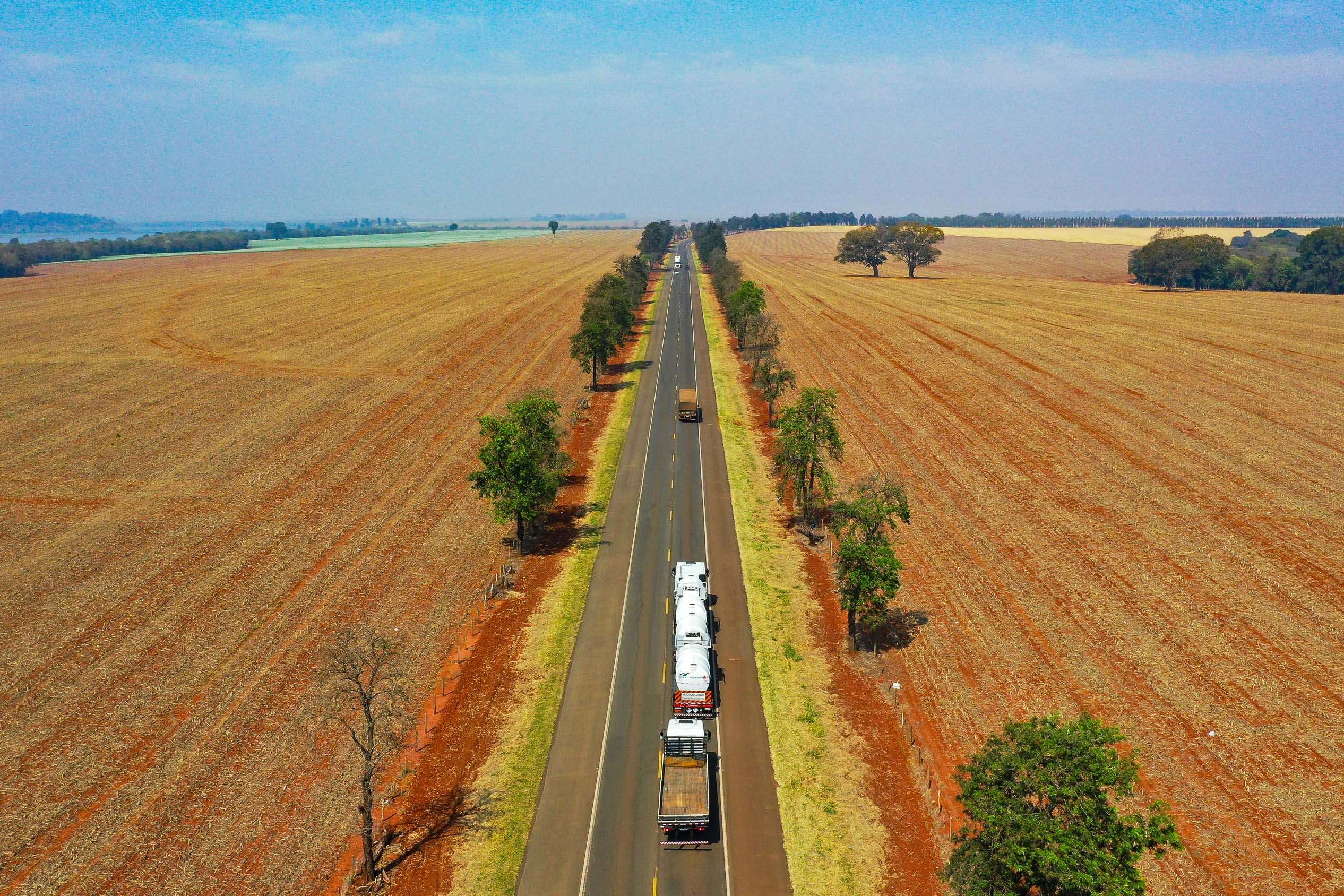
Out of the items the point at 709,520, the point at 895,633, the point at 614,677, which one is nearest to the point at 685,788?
the point at 614,677

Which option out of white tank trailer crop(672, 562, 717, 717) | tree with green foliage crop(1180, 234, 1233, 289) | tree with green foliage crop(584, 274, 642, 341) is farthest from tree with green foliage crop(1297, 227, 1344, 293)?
white tank trailer crop(672, 562, 717, 717)

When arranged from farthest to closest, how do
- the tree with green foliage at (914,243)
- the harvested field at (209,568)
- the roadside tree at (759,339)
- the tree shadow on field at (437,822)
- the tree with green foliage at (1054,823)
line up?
1. the tree with green foliage at (914,243)
2. the roadside tree at (759,339)
3. the harvested field at (209,568)
4. the tree shadow on field at (437,822)
5. the tree with green foliage at (1054,823)

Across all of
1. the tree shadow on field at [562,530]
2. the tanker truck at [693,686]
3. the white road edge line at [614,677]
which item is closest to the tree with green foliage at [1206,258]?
the white road edge line at [614,677]

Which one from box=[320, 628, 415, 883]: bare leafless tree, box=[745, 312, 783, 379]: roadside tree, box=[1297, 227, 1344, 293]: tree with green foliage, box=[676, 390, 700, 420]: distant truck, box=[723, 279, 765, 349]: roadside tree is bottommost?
box=[320, 628, 415, 883]: bare leafless tree

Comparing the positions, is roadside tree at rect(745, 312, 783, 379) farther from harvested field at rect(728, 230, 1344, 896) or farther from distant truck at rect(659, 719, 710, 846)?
distant truck at rect(659, 719, 710, 846)

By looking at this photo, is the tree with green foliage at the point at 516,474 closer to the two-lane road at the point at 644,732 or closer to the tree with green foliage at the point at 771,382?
the two-lane road at the point at 644,732
